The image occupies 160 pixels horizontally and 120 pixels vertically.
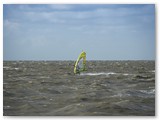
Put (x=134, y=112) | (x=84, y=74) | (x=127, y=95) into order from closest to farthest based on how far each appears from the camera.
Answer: (x=134, y=112)
(x=127, y=95)
(x=84, y=74)

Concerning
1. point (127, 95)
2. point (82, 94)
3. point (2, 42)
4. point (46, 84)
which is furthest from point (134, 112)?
point (2, 42)

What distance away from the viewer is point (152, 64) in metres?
6.80

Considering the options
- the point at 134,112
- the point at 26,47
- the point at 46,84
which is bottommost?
the point at 134,112

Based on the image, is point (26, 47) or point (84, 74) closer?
point (26, 47)

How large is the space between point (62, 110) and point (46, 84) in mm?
1033

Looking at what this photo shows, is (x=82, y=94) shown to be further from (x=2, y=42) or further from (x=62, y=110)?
(x=2, y=42)

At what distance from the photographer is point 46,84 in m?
7.51

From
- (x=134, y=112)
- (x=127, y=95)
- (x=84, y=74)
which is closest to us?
(x=134, y=112)

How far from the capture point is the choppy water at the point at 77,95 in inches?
263

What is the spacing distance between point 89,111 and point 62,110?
53cm

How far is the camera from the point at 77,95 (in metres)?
7.27

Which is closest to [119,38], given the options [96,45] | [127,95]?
[96,45]

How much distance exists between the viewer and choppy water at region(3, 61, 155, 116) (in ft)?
22.0

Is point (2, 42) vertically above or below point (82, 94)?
above
